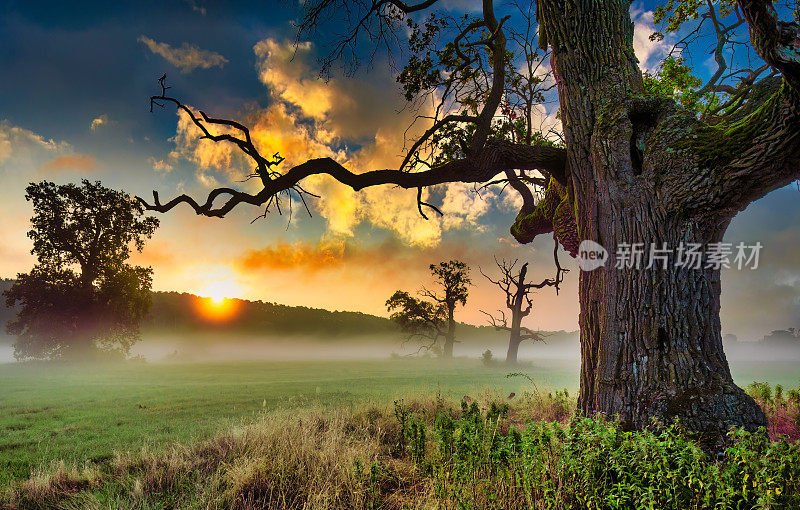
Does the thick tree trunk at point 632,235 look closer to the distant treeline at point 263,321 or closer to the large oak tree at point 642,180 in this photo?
the large oak tree at point 642,180

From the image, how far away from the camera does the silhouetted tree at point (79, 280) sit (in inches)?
1096

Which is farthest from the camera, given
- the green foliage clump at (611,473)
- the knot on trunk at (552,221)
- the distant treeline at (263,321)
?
the distant treeline at (263,321)

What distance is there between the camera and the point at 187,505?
4.10 metres

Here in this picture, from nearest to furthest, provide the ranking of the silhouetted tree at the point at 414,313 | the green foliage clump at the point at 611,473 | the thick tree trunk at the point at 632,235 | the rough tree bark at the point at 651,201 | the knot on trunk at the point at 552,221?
the green foliage clump at the point at 611,473 → the rough tree bark at the point at 651,201 → the thick tree trunk at the point at 632,235 → the knot on trunk at the point at 552,221 → the silhouetted tree at the point at 414,313

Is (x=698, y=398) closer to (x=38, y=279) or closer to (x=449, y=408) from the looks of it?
(x=449, y=408)

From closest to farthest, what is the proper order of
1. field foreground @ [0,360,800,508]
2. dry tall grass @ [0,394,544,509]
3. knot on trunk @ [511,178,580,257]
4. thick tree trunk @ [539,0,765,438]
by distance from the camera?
field foreground @ [0,360,800,508]
dry tall grass @ [0,394,544,509]
thick tree trunk @ [539,0,765,438]
knot on trunk @ [511,178,580,257]

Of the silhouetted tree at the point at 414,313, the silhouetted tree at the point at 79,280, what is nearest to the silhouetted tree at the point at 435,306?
the silhouetted tree at the point at 414,313

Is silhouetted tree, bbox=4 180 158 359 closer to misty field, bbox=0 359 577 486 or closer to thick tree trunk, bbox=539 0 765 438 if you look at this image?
misty field, bbox=0 359 577 486

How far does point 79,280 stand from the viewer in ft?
95.0

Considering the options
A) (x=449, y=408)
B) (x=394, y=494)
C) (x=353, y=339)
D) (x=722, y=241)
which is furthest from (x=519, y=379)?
(x=353, y=339)

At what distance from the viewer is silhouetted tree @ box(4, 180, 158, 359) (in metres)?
27.8

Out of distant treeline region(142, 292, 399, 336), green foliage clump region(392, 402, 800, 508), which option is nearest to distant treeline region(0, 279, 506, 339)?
distant treeline region(142, 292, 399, 336)

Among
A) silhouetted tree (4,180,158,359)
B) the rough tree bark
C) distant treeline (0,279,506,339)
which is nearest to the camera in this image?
the rough tree bark

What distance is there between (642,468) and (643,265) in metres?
3.10
